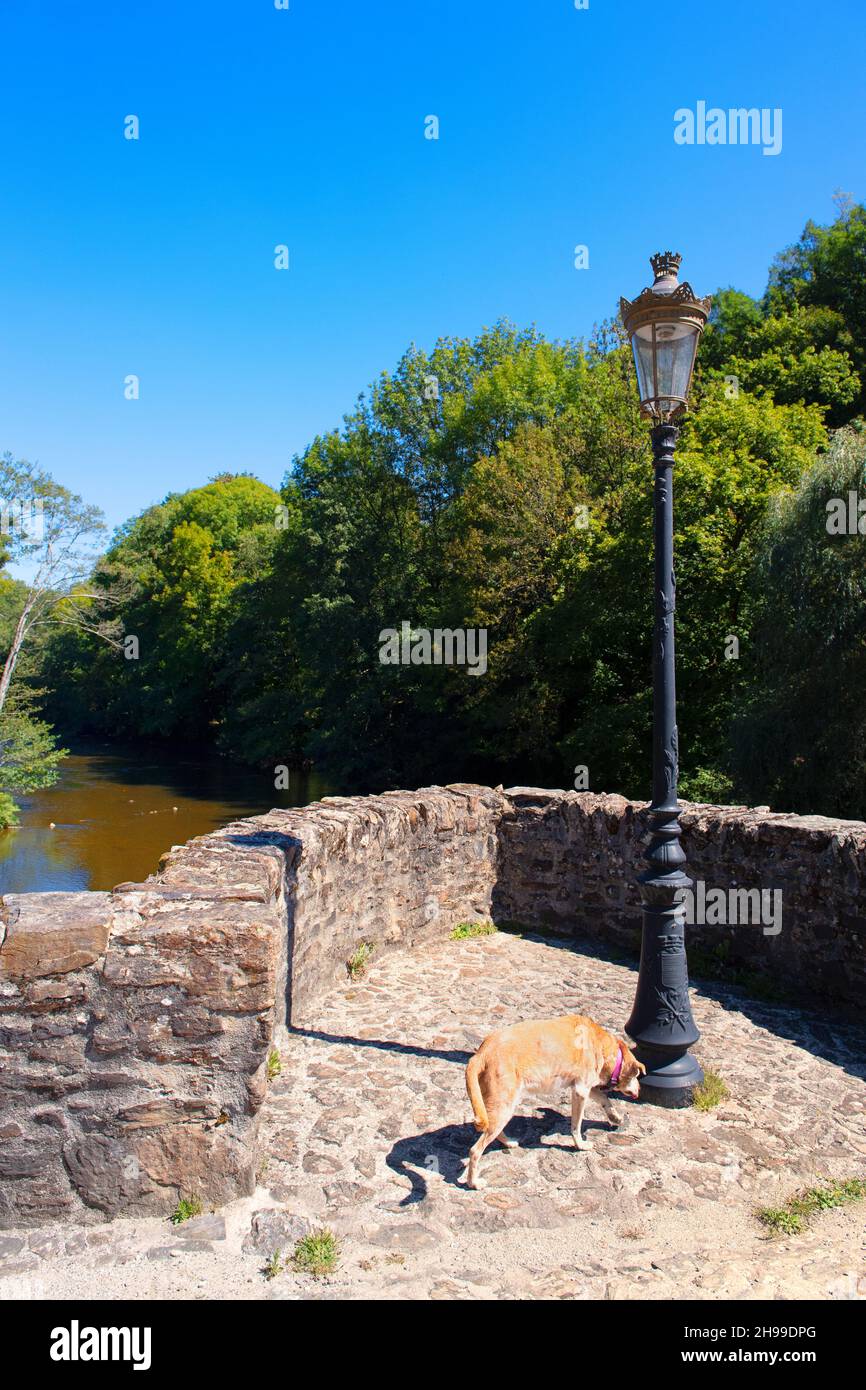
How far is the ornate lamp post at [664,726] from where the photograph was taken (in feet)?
16.3

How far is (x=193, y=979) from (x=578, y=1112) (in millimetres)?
1924

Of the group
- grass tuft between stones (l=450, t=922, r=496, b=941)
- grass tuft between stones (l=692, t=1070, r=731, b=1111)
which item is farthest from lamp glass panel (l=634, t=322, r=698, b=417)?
grass tuft between stones (l=450, t=922, r=496, b=941)

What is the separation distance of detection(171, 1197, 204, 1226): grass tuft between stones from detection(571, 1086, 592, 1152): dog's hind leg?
1.68 meters

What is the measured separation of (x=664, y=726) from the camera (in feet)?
16.8

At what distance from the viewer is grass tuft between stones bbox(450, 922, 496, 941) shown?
810 centimetres

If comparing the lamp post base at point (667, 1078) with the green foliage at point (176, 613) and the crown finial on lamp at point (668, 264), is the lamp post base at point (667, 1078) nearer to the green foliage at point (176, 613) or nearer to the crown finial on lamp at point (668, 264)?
the crown finial on lamp at point (668, 264)

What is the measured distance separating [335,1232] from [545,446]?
21.0 m

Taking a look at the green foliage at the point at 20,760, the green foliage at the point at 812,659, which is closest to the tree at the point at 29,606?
the green foliage at the point at 20,760

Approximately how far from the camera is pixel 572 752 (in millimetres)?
20203

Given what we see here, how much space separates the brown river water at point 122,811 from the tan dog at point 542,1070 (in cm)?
1565

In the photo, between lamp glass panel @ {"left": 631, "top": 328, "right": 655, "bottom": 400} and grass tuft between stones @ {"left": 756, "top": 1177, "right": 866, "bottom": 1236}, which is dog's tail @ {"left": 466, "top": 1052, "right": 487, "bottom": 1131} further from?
lamp glass panel @ {"left": 631, "top": 328, "right": 655, "bottom": 400}

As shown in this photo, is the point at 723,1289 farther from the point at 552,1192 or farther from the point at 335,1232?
the point at 335,1232

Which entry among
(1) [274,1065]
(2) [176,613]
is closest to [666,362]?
(1) [274,1065]

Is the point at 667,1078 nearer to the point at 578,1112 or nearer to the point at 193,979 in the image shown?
the point at 578,1112
